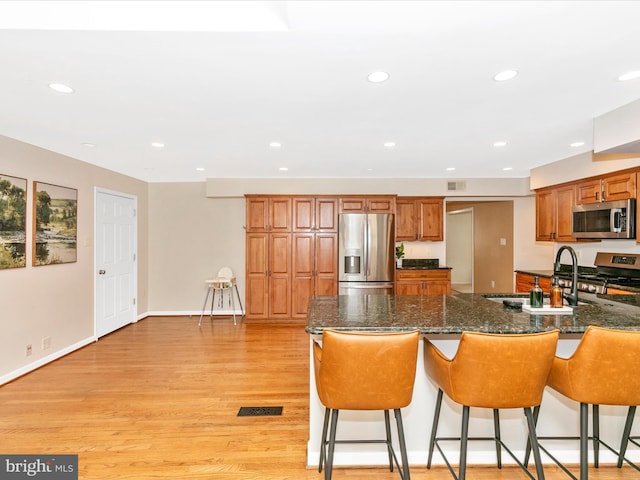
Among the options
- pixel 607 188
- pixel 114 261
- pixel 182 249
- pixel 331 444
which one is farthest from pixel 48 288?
pixel 607 188

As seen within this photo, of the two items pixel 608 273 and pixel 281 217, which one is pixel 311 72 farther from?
pixel 608 273

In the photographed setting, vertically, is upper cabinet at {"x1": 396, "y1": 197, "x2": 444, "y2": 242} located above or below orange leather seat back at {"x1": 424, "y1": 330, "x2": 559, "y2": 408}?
above

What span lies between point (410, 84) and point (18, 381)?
4.34 m

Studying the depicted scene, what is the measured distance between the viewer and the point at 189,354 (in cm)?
398

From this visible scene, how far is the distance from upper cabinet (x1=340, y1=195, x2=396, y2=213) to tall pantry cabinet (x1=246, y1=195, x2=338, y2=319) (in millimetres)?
164

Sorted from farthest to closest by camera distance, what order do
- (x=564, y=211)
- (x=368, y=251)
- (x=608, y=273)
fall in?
(x=368, y=251), (x=564, y=211), (x=608, y=273)

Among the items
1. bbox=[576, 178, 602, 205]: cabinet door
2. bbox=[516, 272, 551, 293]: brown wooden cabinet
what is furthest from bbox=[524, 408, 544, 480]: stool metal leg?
bbox=[576, 178, 602, 205]: cabinet door

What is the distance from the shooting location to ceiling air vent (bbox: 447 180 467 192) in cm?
558

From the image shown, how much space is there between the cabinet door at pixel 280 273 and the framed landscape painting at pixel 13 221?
302cm

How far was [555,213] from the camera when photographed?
4.62m

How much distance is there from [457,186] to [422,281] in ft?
5.54

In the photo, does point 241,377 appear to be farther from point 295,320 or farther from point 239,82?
point 239,82

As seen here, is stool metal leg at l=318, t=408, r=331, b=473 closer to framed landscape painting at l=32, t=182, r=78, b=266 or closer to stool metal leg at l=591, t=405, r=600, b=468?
stool metal leg at l=591, t=405, r=600, b=468
